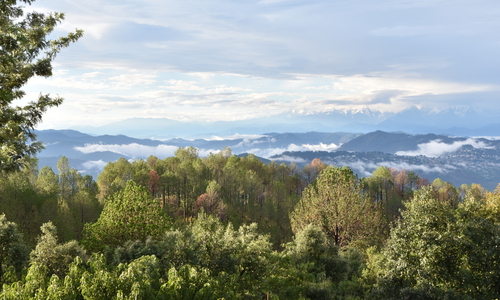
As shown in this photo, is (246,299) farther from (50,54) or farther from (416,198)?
(50,54)

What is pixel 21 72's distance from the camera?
1327 cm

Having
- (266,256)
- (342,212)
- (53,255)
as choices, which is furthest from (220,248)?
(342,212)

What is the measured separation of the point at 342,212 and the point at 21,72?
28427 mm

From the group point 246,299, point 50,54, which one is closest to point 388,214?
point 246,299

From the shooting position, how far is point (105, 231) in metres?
24.0

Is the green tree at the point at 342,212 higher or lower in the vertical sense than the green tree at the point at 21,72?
lower

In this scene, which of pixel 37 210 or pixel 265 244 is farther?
pixel 37 210

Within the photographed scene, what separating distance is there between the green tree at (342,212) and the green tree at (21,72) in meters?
25.4

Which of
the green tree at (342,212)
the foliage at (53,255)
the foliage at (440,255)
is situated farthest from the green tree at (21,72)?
the green tree at (342,212)

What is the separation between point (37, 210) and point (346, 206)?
36.4 m

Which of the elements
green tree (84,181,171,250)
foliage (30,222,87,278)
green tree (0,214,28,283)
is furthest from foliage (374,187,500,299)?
green tree (0,214,28,283)

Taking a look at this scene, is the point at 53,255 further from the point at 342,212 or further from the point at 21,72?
the point at 342,212

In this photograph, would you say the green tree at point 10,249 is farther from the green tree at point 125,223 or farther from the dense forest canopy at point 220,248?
the green tree at point 125,223

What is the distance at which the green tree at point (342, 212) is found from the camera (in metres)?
32.9
